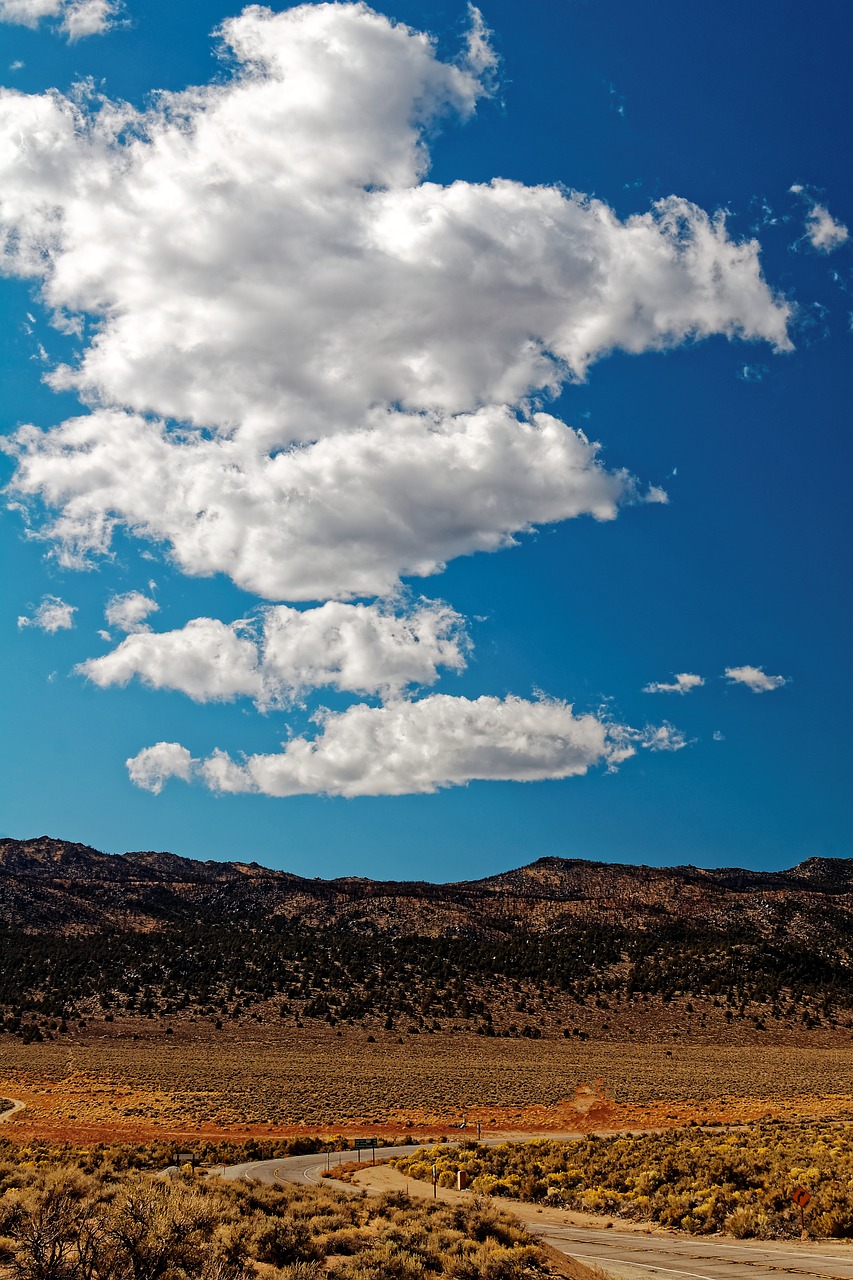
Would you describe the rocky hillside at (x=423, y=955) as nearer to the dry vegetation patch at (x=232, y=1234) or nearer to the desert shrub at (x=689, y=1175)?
the desert shrub at (x=689, y=1175)

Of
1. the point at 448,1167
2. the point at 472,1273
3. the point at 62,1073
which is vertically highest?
the point at 472,1273

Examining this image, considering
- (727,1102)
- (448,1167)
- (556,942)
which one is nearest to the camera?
(448,1167)

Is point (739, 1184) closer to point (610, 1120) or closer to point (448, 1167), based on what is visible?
point (448, 1167)

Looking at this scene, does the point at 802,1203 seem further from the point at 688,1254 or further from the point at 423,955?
the point at 423,955

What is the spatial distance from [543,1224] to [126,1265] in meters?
14.7

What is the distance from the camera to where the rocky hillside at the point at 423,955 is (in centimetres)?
8862

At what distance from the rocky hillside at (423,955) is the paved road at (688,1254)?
66.6 metres

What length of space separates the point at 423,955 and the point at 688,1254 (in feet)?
313

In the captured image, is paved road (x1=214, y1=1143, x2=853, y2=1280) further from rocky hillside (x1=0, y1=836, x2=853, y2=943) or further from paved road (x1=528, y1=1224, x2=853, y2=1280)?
rocky hillside (x1=0, y1=836, x2=853, y2=943)

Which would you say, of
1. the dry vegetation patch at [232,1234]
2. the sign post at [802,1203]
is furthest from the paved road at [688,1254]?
the dry vegetation patch at [232,1234]

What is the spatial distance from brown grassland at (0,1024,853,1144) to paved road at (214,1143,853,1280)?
24193 mm

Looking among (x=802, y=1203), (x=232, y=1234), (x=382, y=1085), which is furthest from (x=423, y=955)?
(x=232, y=1234)

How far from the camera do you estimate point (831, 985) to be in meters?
99.2

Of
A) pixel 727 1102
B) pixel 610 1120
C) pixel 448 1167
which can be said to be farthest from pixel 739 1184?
pixel 727 1102
